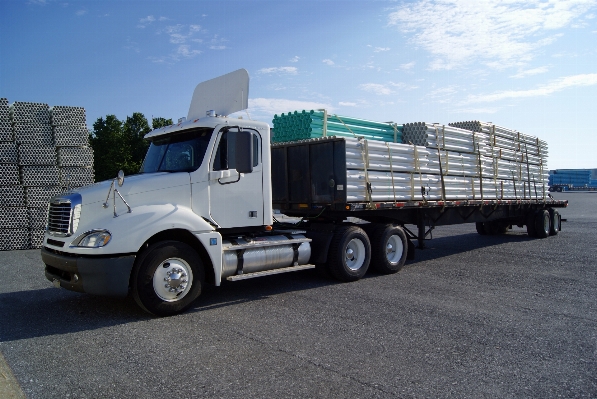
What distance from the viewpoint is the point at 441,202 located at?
37.6 feet

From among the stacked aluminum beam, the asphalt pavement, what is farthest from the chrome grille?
the stacked aluminum beam

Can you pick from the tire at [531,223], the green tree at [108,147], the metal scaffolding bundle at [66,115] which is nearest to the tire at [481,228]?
the tire at [531,223]

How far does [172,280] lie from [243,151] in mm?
2191

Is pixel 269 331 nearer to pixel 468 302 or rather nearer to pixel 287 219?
pixel 468 302

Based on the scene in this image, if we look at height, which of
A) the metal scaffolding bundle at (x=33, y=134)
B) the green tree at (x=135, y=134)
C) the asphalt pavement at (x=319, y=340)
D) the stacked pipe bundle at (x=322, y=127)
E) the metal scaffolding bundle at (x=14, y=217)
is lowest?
the asphalt pavement at (x=319, y=340)

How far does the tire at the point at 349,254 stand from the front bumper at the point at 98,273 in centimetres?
395

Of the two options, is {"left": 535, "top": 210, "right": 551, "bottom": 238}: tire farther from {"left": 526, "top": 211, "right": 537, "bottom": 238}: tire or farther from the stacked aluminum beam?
the stacked aluminum beam

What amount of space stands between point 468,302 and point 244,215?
380 cm

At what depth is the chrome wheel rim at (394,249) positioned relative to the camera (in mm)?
10477

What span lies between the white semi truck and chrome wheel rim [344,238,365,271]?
2 cm

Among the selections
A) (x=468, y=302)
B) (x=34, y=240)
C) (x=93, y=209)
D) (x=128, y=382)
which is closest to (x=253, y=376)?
(x=128, y=382)

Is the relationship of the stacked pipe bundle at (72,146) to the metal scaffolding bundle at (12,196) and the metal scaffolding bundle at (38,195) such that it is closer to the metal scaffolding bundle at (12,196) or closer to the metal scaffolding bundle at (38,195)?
the metal scaffolding bundle at (38,195)

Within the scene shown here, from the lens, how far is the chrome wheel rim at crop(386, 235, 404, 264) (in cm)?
1048

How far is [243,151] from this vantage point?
24.7 feet
